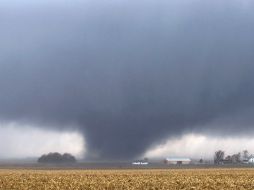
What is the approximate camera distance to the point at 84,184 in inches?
2373

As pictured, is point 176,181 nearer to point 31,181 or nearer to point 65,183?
point 65,183

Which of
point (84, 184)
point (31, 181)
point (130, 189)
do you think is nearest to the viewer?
point (130, 189)

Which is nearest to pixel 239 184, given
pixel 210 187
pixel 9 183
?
pixel 210 187

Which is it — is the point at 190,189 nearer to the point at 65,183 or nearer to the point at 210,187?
the point at 210,187

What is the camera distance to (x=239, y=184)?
204 feet

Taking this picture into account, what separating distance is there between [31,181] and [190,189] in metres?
19.8

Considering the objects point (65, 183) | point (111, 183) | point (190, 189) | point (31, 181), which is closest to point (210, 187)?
point (190, 189)

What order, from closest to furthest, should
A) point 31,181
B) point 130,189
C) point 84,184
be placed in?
point 130,189 < point 84,184 < point 31,181

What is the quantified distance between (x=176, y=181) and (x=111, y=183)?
7822 millimetres

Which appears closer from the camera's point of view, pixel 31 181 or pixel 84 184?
pixel 84 184

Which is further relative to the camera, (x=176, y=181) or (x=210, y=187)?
(x=176, y=181)

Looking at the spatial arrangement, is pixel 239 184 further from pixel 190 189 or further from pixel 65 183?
pixel 65 183

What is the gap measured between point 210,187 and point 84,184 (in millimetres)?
14004

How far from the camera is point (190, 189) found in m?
56.7
